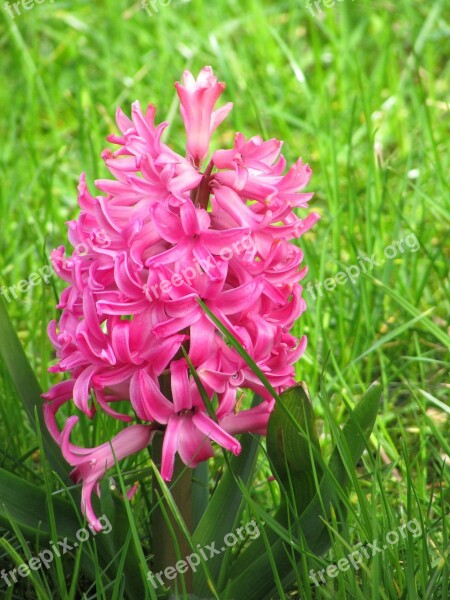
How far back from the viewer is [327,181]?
8.20ft

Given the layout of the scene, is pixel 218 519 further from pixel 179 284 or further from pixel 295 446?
pixel 179 284

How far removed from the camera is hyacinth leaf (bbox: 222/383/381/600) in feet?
4.42

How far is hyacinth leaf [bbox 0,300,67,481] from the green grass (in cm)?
12

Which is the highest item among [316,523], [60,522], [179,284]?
[179,284]

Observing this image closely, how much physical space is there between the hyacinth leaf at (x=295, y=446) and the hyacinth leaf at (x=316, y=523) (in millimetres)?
21

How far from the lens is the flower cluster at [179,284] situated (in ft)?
4.22

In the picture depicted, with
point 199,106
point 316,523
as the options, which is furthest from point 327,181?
point 316,523

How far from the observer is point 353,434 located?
139 cm

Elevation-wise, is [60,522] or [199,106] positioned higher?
[199,106]

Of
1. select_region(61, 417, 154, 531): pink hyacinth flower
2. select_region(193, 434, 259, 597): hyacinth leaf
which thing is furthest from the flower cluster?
select_region(193, 434, 259, 597): hyacinth leaf

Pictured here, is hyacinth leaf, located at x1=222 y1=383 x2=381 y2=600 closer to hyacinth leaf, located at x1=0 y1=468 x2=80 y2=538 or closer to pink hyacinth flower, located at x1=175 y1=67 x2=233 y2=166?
hyacinth leaf, located at x1=0 y1=468 x2=80 y2=538

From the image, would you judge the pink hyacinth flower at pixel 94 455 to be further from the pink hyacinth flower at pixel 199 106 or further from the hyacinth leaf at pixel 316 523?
the pink hyacinth flower at pixel 199 106

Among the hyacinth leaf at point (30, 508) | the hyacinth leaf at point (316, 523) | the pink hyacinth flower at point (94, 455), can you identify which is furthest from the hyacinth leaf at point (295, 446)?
the hyacinth leaf at point (30, 508)

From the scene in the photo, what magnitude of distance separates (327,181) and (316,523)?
1284mm
